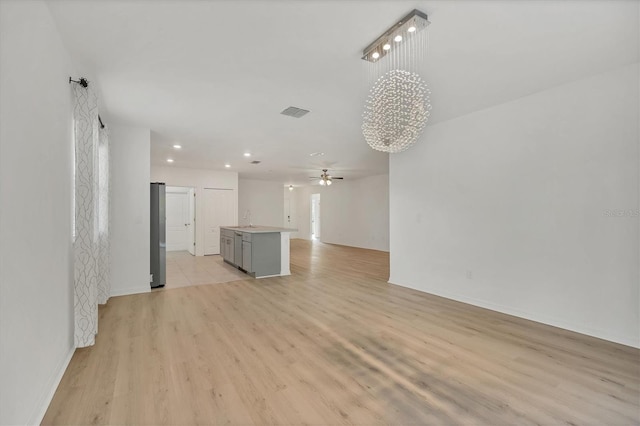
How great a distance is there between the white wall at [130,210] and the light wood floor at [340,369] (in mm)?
841

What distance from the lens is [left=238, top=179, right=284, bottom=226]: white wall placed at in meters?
11.7

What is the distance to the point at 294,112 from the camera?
4.23m

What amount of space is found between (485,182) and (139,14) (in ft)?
14.1

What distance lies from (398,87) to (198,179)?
7.98 m

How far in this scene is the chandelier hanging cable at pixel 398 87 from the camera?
2.40 m

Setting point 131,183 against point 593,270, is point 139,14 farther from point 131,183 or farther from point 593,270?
point 593,270

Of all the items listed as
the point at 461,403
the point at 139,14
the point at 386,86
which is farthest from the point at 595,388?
the point at 139,14

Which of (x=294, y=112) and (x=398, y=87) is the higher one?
→ (x=294, y=112)

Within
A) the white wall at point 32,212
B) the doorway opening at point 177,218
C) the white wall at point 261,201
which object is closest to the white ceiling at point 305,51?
the white wall at point 32,212

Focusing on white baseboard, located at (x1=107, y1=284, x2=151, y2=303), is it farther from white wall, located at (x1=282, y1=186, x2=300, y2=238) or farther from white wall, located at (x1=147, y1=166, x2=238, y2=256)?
white wall, located at (x1=282, y1=186, x2=300, y2=238)

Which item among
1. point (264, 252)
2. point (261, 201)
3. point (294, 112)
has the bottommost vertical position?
point (264, 252)

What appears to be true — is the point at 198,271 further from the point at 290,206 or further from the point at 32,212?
the point at 290,206

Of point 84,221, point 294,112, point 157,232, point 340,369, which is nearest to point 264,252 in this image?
point 157,232

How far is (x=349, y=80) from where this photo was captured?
3232 millimetres
